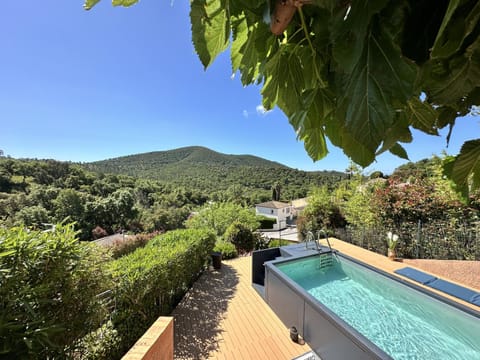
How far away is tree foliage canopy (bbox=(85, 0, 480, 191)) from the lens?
263 millimetres

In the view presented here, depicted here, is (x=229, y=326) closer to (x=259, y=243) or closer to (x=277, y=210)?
(x=259, y=243)

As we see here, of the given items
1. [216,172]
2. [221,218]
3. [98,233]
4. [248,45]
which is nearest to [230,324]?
[248,45]

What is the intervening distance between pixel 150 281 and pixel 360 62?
4231 mm

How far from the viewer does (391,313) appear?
4.23m

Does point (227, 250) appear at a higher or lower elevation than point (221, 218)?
lower

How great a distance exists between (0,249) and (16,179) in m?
36.4

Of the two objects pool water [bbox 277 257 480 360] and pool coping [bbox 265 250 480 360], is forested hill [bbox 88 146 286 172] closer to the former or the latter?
pool water [bbox 277 257 480 360]

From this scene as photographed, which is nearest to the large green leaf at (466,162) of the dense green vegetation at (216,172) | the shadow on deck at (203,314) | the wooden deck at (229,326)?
the wooden deck at (229,326)

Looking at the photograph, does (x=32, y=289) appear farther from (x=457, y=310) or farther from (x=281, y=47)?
(x=457, y=310)

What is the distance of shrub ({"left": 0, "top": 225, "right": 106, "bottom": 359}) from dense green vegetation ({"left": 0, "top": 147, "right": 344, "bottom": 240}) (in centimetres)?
1723

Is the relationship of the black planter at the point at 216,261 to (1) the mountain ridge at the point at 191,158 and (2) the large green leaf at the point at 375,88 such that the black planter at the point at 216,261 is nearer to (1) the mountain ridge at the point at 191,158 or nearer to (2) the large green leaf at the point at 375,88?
(2) the large green leaf at the point at 375,88

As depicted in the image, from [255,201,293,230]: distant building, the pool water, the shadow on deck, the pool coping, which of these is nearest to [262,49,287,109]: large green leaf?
the pool coping

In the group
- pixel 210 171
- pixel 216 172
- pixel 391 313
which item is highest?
pixel 210 171

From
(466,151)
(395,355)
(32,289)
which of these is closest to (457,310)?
(395,355)
